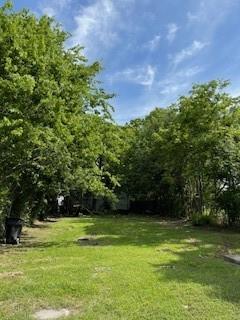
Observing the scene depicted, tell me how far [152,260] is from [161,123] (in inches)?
878

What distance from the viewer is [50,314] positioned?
5172 millimetres

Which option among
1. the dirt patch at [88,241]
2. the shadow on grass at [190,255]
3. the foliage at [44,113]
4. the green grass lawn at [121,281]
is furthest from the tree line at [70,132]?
the green grass lawn at [121,281]

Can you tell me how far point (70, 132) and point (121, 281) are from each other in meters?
6.25

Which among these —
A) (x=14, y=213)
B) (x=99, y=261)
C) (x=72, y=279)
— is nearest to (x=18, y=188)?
(x=14, y=213)

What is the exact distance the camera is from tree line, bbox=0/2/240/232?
10086 mm

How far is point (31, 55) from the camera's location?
1028 cm

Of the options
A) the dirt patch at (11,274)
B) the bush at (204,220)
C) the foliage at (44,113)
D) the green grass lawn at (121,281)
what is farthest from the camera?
the bush at (204,220)

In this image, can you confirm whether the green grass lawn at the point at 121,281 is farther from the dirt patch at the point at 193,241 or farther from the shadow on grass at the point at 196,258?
the dirt patch at the point at 193,241

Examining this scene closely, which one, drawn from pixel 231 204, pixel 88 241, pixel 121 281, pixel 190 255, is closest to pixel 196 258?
pixel 190 255

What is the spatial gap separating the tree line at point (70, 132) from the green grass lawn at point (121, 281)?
275 centimetres

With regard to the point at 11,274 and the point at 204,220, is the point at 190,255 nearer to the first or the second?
the point at 11,274

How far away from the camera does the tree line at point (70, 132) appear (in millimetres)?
10086

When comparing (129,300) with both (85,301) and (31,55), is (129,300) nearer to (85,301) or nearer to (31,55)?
(85,301)

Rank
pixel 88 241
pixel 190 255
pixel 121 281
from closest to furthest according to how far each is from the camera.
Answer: pixel 121 281 < pixel 190 255 < pixel 88 241
